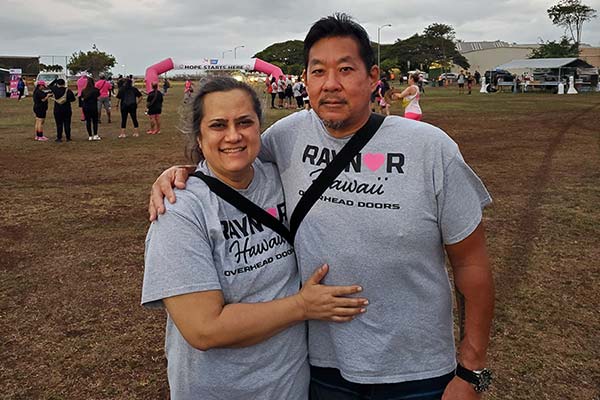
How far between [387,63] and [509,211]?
273 ft

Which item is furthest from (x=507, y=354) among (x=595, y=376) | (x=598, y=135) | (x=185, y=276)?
(x=598, y=135)

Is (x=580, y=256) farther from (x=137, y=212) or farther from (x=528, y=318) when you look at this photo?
(x=137, y=212)

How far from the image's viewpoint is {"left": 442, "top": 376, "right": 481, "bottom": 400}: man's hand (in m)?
1.87

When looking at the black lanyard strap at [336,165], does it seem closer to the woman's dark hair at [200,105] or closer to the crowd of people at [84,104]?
the woman's dark hair at [200,105]

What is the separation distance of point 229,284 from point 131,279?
375cm

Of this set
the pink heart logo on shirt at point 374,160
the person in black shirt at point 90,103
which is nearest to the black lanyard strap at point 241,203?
the pink heart logo on shirt at point 374,160

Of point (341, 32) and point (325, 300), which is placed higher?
point (341, 32)

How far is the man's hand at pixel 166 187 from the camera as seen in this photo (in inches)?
68.6

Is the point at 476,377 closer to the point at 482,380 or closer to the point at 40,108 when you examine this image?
the point at 482,380

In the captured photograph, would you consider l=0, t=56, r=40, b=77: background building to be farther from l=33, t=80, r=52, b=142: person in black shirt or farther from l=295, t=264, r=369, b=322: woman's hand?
l=295, t=264, r=369, b=322: woman's hand

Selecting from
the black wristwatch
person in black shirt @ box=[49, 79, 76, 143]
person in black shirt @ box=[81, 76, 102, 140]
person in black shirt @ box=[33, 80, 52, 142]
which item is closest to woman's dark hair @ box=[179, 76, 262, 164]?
the black wristwatch

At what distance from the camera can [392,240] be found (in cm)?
174

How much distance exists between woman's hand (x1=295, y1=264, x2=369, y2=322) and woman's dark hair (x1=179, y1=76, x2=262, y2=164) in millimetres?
643

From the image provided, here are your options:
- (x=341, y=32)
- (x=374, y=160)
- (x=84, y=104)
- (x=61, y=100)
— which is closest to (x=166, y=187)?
(x=374, y=160)
